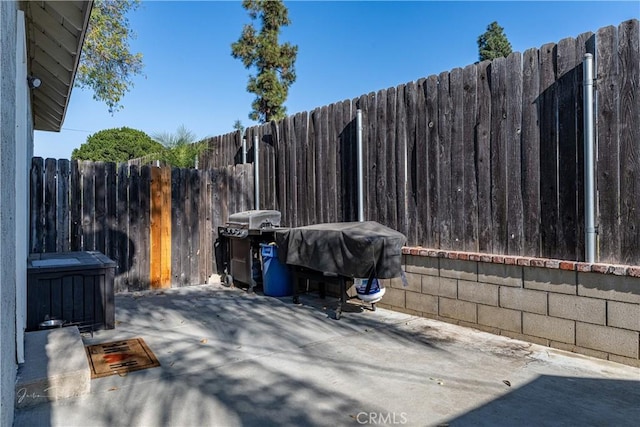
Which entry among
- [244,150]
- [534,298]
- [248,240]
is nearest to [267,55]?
[244,150]

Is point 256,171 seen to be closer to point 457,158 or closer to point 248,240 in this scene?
point 248,240

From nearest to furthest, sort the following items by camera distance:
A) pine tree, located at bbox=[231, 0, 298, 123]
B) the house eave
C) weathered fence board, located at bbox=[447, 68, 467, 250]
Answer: the house eave, weathered fence board, located at bbox=[447, 68, 467, 250], pine tree, located at bbox=[231, 0, 298, 123]

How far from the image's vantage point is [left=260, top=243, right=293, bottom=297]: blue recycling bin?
251 inches

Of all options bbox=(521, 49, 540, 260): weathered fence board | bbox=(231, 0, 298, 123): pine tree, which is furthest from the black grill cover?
bbox=(231, 0, 298, 123): pine tree

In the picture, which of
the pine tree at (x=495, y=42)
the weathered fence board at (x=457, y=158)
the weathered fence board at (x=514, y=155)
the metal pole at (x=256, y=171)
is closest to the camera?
the weathered fence board at (x=514, y=155)

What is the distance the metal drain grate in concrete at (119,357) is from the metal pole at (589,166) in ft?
13.3

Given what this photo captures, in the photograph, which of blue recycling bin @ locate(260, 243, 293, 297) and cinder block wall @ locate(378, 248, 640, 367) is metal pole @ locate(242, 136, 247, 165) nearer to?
blue recycling bin @ locate(260, 243, 293, 297)

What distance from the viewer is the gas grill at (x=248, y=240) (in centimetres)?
660

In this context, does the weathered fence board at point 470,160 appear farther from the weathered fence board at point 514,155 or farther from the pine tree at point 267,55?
the pine tree at point 267,55

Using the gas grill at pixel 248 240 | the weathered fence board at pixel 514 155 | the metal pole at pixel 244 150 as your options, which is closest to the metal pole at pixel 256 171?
the metal pole at pixel 244 150

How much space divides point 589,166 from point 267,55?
12.1 m

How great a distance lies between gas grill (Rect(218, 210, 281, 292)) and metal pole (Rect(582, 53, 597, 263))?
13.4 ft

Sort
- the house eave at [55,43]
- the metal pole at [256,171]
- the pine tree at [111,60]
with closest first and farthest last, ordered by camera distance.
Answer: the house eave at [55,43] < the metal pole at [256,171] < the pine tree at [111,60]

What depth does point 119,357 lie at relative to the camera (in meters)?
3.77
